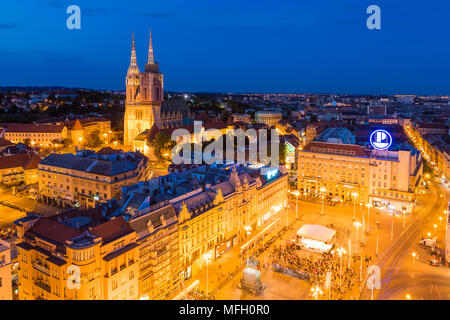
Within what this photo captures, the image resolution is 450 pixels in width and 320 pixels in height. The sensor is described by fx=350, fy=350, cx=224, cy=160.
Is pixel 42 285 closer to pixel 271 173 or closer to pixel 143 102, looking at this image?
pixel 271 173

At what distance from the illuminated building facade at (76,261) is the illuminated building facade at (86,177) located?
26.7m

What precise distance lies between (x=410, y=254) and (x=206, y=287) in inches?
1094

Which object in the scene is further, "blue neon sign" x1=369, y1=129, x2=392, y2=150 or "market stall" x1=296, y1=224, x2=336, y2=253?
"blue neon sign" x1=369, y1=129, x2=392, y2=150

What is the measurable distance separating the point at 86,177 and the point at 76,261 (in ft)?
121

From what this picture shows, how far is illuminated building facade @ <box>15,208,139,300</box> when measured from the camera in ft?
93.9

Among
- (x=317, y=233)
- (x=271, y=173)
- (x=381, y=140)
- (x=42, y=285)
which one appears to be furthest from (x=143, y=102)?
(x=42, y=285)

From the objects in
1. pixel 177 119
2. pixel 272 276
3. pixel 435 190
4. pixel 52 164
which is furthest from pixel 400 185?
pixel 177 119

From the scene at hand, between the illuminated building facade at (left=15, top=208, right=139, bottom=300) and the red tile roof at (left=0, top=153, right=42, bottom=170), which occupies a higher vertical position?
the red tile roof at (left=0, top=153, right=42, bottom=170)

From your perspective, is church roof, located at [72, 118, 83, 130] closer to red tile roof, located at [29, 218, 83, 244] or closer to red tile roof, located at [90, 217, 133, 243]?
red tile roof, located at [29, 218, 83, 244]

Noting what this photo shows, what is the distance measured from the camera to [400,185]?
65.7 m

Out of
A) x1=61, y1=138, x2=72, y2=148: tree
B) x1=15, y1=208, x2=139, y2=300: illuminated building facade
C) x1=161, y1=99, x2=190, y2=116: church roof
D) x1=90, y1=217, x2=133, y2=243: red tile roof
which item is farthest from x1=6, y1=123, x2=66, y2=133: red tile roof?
x1=90, y1=217, x2=133, y2=243: red tile roof

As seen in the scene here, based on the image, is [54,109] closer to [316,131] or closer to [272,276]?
[316,131]

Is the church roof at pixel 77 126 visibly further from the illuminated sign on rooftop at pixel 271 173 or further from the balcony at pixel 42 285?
the balcony at pixel 42 285

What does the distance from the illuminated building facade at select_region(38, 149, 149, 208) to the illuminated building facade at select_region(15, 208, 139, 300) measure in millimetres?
26712
